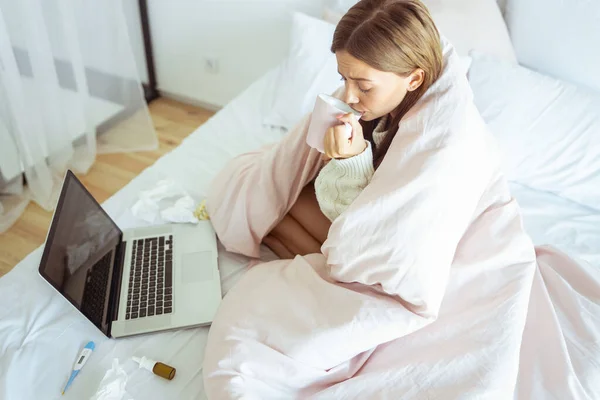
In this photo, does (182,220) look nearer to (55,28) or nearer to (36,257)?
(36,257)

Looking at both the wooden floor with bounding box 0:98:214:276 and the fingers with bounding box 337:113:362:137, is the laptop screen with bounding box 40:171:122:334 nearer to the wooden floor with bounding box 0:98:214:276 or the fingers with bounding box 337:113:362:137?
the fingers with bounding box 337:113:362:137

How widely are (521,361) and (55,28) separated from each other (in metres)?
1.84

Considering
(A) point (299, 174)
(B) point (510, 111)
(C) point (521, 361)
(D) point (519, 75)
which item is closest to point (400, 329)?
(C) point (521, 361)

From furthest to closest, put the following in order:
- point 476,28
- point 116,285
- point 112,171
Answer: point 112,171, point 476,28, point 116,285

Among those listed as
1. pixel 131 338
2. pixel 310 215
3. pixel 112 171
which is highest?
pixel 310 215

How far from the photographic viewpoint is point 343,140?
3.08 ft

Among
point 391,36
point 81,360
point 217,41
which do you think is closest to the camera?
point 391,36

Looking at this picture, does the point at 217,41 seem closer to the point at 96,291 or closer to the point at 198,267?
the point at 198,267

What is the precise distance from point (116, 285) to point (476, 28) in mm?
1278

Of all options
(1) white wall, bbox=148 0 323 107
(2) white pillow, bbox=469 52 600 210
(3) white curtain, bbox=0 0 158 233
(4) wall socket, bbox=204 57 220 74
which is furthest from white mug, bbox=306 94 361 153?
(4) wall socket, bbox=204 57 220 74

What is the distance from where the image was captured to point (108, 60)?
2092mm

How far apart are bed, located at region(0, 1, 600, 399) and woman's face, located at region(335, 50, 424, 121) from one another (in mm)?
495

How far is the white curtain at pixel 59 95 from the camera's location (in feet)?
5.64

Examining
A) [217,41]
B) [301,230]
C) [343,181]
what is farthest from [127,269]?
[217,41]
